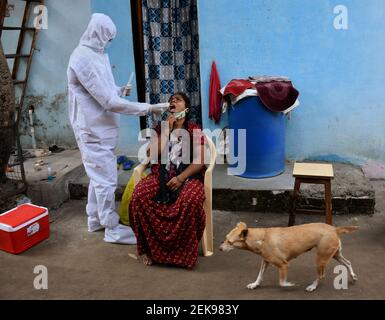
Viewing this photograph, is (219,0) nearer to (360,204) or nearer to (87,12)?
(87,12)

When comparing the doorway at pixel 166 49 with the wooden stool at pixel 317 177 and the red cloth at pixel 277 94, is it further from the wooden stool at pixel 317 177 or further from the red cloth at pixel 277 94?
the wooden stool at pixel 317 177

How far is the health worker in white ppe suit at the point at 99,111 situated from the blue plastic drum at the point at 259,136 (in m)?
1.03

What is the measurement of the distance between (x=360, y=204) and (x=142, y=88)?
278 cm

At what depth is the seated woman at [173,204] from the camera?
10.5 ft

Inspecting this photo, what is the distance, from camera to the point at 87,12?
511 cm

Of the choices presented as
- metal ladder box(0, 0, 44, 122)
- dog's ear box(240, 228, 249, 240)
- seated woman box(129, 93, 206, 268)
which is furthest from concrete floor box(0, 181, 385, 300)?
metal ladder box(0, 0, 44, 122)

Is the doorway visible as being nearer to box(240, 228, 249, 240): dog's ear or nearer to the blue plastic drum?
the blue plastic drum

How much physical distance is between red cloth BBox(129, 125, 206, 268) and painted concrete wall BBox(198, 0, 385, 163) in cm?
186

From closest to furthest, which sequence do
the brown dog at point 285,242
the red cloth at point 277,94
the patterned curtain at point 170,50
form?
1. the brown dog at point 285,242
2. the red cloth at point 277,94
3. the patterned curtain at point 170,50

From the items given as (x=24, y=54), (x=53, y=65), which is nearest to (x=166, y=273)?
(x=53, y=65)

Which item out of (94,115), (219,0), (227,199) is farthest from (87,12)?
(227,199)

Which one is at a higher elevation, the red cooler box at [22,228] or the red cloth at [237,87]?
the red cloth at [237,87]

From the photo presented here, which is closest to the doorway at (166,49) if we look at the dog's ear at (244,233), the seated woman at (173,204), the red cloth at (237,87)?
the red cloth at (237,87)

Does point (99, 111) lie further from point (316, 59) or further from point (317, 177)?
point (316, 59)
